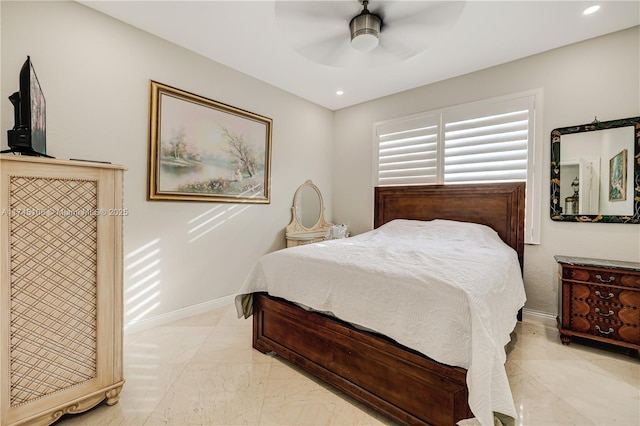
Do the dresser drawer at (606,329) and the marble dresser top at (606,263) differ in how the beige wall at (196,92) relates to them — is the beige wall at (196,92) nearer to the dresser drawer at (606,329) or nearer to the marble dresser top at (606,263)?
the marble dresser top at (606,263)

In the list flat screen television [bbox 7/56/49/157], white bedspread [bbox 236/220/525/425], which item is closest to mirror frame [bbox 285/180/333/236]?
white bedspread [bbox 236/220/525/425]

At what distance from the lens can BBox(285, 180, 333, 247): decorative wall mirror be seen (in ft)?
12.6

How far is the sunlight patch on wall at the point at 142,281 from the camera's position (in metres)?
2.45

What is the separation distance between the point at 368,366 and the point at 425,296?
537 mm

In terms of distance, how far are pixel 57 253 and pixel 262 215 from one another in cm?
224

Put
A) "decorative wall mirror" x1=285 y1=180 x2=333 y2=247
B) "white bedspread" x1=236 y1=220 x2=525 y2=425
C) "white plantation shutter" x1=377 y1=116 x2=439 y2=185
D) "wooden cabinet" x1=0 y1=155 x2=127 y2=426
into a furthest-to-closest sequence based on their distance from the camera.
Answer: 1. "decorative wall mirror" x1=285 y1=180 x2=333 y2=247
2. "white plantation shutter" x1=377 y1=116 x2=439 y2=185
3. "wooden cabinet" x1=0 y1=155 x2=127 y2=426
4. "white bedspread" x1=236 y1=220 x2=525 y2=425

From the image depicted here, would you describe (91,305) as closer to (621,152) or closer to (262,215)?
(262,215)

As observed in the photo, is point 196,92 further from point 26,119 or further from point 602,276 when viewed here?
point 602,276

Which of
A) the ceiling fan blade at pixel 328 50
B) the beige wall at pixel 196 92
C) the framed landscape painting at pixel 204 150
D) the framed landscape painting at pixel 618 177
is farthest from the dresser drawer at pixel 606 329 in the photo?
the framed landscape painting at pixel 204 150

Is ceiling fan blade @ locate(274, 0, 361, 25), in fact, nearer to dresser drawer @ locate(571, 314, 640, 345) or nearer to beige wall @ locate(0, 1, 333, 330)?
beige wall @ locate(0, 1, 333, 330)

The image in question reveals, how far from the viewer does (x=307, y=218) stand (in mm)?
4145

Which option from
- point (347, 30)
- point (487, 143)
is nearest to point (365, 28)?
point (347, 30)

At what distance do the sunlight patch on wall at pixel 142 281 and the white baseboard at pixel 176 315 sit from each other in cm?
5

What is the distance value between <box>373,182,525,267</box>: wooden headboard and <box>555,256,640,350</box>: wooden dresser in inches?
23.7
